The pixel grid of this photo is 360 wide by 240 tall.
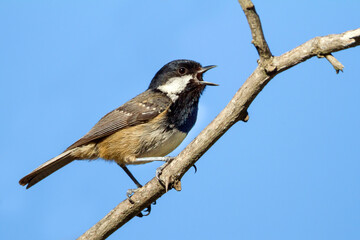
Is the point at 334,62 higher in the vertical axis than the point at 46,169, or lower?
lower

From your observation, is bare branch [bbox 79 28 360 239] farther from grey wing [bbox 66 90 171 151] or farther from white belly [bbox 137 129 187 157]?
grey wing [bbox 66 90 171 151]

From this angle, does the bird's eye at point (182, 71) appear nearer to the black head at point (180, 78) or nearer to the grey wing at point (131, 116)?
the black head at point (180, 78)

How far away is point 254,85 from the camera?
356 centimetres

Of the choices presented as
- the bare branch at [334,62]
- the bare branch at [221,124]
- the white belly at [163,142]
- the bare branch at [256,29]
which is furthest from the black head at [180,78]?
the bare branch at [334,62]

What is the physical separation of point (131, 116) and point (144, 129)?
12.3 inches

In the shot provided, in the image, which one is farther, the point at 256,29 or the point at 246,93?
the point at 246,93

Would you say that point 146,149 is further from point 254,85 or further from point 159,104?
point 254,85

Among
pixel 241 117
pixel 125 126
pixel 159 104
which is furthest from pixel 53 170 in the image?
pixel 241 117

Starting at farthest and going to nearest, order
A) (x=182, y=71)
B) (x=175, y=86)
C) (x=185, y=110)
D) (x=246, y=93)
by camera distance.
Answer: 1. (x=182, y=71)
2. (x=175, y=86)
3. (x=185, y=110)
4. (x=246, y=93)

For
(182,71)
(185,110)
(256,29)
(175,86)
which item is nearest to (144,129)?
A: (185,110)

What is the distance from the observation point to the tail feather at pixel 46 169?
491 centimetres

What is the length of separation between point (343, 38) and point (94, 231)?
299 cm

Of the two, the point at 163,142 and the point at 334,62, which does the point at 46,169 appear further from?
the point at 334,62

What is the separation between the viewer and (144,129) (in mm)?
4820
